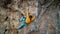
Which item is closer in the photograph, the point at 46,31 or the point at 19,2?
the point at 46,31

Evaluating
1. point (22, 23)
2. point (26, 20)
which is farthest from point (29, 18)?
point (22, 23)

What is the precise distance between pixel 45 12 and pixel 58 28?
1.60 feet

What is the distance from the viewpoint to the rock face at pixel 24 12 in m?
3.04

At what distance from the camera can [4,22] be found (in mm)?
3574

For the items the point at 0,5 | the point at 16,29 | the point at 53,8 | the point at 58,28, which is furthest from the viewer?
the point at 0,5

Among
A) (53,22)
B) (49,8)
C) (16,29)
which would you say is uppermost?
(49,8)

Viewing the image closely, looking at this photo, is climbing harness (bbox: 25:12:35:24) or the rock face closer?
the rock face

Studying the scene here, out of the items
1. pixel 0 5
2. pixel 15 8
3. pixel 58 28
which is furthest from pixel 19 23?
pixel 58 28

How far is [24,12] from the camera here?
3646 millimetres

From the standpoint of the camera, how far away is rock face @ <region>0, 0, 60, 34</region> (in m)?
3.04

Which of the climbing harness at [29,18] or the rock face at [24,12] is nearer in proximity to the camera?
the rock face at [24,12]

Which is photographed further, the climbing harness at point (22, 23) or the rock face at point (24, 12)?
the climbing harness at point (22, 23)

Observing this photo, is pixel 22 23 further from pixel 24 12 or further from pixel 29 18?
pixel 24 12

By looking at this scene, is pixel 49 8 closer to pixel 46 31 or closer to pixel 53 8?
pixel 53 8
